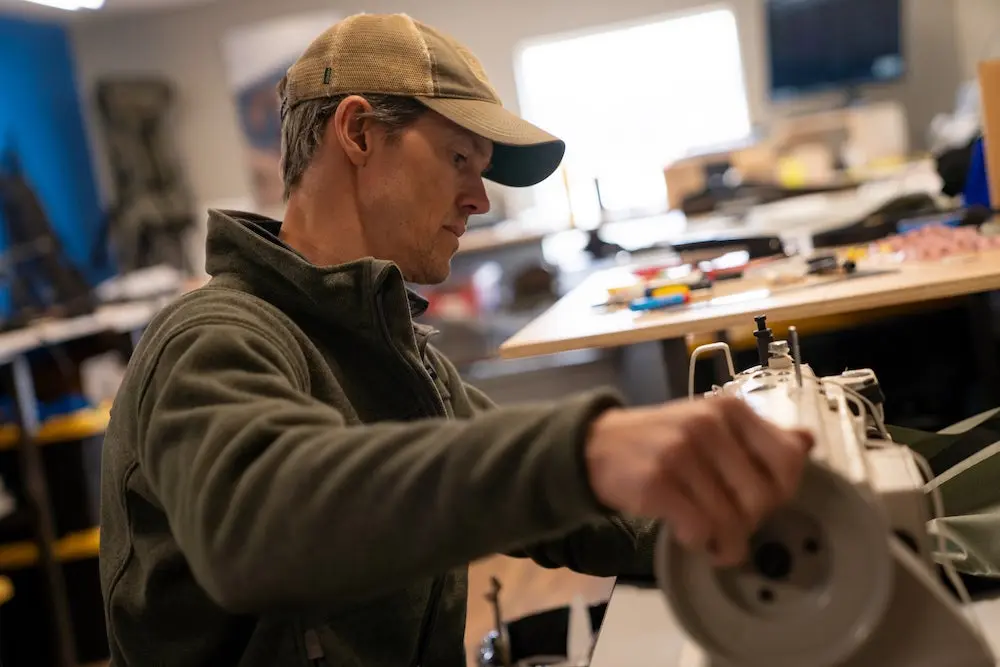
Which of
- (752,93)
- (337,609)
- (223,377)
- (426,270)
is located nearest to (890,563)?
(223,377)

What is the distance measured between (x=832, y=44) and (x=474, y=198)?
6244 millimetres

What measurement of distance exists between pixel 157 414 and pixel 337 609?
0.35m

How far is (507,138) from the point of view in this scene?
1.27 metres

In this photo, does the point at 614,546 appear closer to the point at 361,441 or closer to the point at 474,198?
the point at 474,198

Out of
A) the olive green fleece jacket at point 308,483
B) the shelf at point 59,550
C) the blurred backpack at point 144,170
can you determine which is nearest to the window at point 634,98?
the blurred backpack at point 144,170

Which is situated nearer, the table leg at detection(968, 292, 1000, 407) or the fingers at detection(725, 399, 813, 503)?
the fingers at detection(725, 399, 813, 503)

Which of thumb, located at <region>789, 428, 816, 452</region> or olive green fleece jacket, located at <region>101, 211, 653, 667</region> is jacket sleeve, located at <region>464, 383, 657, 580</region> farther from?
thumb, located at <region>789, 428, 816, 452</region>

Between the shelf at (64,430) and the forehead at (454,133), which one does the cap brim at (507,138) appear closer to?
the forehead at (454,133)

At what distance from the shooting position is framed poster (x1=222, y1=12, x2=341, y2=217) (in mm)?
7816

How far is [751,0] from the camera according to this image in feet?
24.3

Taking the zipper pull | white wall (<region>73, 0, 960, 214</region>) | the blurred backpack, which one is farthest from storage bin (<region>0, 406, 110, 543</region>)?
white wall (<region>73, 0, 960, 214</region>)

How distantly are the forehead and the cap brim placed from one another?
0.02 m

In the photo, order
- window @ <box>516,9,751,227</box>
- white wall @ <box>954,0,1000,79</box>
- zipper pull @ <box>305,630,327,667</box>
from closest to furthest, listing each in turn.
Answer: zipper pull @ <box>305,630,327,667</box>, white wall @ <box>954,0,1000,79</box>, window @ <box>516,9,751,227</box>

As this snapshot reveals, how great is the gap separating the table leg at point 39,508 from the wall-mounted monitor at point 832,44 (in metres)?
5.25
